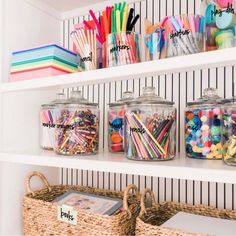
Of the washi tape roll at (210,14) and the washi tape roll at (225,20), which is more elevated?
the washi tape roll at (210,14)

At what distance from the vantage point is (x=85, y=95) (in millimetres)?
1338

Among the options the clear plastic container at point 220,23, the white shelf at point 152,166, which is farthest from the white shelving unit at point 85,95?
the clear plastic container at point 220,23

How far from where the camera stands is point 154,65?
802 millimetres

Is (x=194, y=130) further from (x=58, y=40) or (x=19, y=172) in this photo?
(x=58, y=40)

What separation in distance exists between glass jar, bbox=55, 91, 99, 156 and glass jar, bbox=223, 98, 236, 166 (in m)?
0.46

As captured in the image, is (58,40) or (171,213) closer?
(171,213)

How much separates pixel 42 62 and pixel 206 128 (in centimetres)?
61

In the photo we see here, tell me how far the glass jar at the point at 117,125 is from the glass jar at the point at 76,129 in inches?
2.2

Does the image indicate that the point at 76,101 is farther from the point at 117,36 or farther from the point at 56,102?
the point at 117,36

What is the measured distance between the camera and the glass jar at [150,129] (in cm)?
89

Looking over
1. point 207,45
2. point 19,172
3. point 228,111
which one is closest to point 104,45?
point 207,45

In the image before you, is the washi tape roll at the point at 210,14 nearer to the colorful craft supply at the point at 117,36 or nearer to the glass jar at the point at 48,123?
the colorful craft supply at the point at 117,36

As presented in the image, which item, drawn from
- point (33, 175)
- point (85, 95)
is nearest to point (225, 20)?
point (85, 95)

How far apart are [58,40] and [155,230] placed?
962mm
